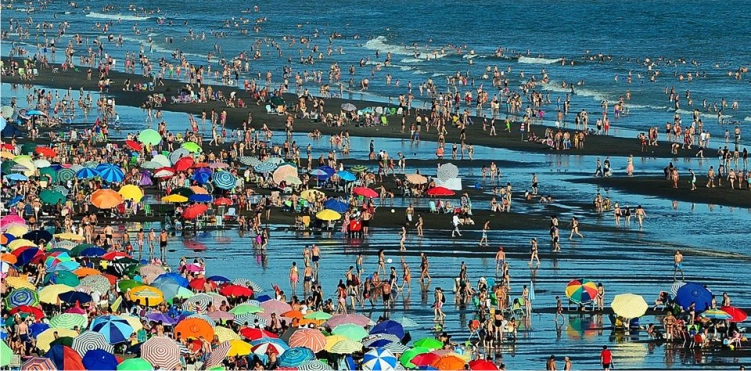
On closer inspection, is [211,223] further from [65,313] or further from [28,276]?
[65,313]

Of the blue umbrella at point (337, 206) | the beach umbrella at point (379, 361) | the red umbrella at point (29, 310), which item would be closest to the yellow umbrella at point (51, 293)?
the red umbrella at point (29, 310)

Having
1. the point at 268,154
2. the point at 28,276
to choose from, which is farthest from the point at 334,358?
the point at 268,154

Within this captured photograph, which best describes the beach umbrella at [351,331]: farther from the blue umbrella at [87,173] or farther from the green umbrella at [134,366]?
the blue umbrella at [87,173]

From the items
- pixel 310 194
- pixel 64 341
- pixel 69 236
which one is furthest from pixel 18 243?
pixel 310 194

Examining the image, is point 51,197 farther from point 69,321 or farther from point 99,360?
point 99,360

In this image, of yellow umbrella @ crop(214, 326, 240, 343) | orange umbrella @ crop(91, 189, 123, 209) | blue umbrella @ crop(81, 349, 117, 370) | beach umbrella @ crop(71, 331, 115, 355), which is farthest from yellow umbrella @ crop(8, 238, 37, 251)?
blue umbrella @ crop(81, 349, 117, 370)

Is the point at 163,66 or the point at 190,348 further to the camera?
the point at 163,66

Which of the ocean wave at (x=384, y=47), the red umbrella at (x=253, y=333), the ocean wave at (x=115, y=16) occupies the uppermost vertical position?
the red umbrella at (x=253, y=333)
